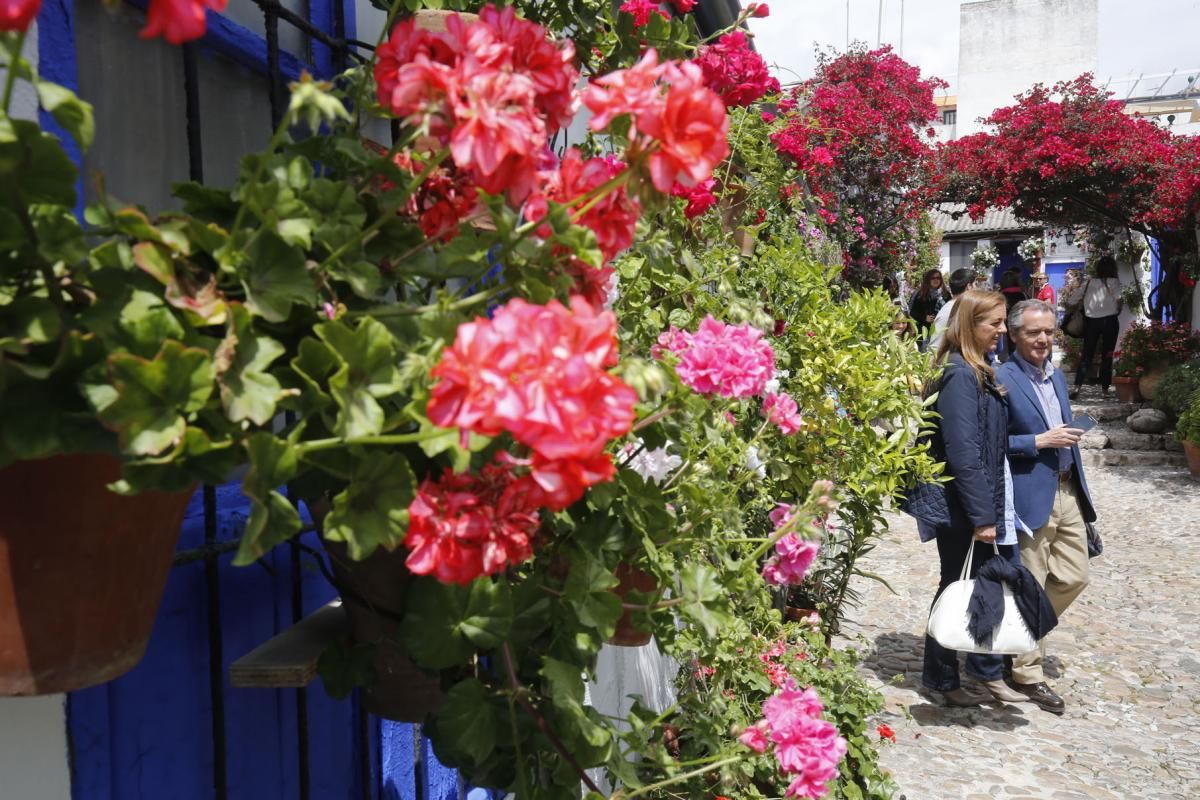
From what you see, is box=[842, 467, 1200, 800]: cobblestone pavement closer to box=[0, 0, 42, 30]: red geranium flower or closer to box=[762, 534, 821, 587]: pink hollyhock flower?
box=[762, 534, 821, 587]: pink hollyhock flower

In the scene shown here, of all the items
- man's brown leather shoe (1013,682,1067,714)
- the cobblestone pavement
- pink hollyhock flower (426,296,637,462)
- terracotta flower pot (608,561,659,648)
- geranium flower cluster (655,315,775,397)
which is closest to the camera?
pink hollyhock flower (426,296,637,462)

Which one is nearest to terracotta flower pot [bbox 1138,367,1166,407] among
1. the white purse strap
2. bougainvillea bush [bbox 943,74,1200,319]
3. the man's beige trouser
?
bougainvillea bush [bbox 943,74,1200,319]

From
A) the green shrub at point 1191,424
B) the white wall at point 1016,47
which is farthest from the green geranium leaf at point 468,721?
the white wall at point 1016,47

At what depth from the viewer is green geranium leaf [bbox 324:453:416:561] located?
83 cm

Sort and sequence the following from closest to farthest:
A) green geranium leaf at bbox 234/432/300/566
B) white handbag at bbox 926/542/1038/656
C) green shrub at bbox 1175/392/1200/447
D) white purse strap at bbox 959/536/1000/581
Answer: green geranium leaf at bbox 234/432/300/566 < white handbag at bbox 926/542/1038/656 < white purse strap at bbox 959/536/1000/581 < green shrub at bbox 1175/392/1200/447

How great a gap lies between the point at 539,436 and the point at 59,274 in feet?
1.43

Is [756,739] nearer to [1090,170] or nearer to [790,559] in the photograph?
[790,559]

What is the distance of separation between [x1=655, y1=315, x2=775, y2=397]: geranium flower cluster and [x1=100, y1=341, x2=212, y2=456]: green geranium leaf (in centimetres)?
89

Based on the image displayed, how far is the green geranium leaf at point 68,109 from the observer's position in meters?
0.70

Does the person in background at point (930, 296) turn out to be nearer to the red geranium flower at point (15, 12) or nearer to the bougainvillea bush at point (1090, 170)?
the bougainvillea bush at point (1090, 170)

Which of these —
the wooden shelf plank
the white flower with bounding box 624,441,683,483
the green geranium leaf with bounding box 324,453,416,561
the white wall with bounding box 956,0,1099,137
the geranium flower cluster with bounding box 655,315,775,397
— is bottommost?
the wooden shelf plank

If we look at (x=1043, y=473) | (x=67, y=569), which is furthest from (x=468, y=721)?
(x=1043, y=473)

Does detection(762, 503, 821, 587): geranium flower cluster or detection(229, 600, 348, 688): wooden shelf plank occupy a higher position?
detection(229, 600, 348, 688): wooden shelf plank

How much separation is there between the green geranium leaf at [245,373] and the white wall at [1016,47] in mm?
31165
